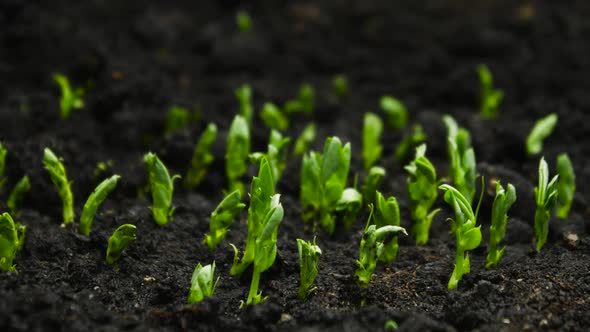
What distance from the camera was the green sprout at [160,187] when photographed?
9.59 ft

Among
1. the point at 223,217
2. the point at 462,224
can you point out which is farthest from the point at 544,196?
the point at 223,217

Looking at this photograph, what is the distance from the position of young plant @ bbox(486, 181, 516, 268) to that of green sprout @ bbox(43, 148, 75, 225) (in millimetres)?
1790

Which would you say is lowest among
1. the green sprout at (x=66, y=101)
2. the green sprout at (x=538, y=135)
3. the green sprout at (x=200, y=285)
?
the green sprout at (x=200, y=285)

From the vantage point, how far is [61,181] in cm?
301

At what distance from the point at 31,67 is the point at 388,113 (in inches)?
90.4

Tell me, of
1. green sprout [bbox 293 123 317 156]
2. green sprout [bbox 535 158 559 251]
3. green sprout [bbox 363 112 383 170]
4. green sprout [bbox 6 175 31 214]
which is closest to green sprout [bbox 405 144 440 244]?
green sprout [bbox 535 158 559 251]

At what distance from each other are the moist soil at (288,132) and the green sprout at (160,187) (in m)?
0.06

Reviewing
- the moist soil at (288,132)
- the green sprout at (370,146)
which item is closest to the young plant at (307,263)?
the moist soil at (288,132)

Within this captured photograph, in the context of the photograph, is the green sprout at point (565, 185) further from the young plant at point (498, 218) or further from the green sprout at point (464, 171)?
the young plant at point (498, 218)

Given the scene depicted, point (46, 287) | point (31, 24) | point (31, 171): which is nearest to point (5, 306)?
point (46, 287)

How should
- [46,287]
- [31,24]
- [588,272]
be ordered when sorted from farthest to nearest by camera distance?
[31,24], [588,272], [46,287]

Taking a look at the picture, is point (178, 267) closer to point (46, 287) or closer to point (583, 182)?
point (46, 287)

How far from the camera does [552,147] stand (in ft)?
13.0

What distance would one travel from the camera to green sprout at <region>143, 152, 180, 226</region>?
292 centimetres
